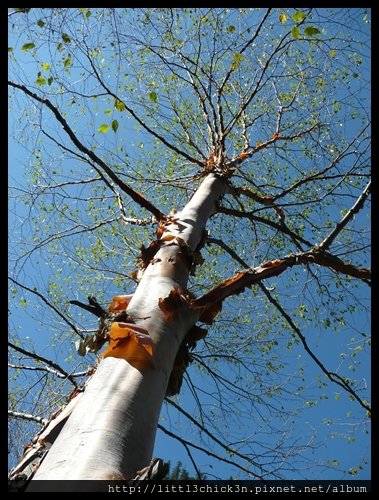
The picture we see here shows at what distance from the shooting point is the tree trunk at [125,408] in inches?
49.9

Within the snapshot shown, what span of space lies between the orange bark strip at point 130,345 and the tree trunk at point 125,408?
0.09ft

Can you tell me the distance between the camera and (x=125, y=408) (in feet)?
4.81

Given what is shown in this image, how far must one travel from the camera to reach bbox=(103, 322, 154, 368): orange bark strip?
1688 millimetres

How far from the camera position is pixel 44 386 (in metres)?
4.22

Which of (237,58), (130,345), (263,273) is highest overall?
(237,58)

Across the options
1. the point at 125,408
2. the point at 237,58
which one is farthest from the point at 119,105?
the point at 125,408

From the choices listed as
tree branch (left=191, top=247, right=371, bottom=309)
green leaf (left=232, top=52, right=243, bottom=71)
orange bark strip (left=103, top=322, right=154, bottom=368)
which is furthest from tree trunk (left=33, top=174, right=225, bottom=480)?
green leaf (left=232, top=52, right=243, bottom=71)

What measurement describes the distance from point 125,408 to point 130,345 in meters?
0.31

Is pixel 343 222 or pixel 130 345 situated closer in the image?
pixel 130 345

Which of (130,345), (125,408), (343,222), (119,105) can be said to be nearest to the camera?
(125,408)

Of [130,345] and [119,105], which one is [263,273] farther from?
[119,105]

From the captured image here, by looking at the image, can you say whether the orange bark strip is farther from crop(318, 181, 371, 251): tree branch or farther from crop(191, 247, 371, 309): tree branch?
crop(318, 181, 371, 251): tree branch
